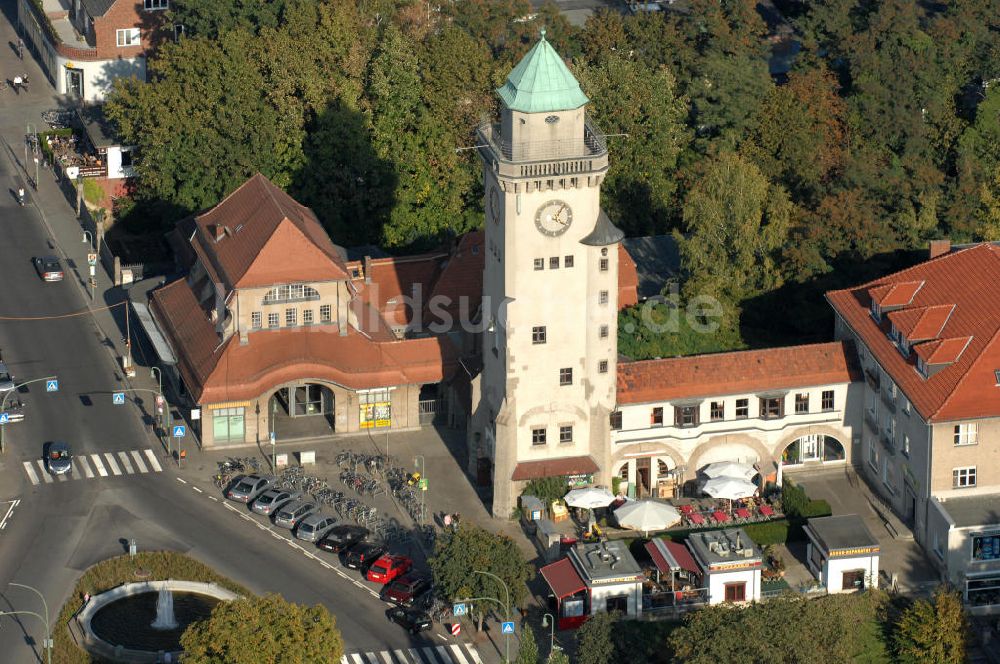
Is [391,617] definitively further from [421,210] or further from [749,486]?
[421,210]

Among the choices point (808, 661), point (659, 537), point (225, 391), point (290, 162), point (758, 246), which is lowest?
point (808, 661)

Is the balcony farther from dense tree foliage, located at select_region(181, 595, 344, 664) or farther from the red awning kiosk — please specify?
dense tree foliage, located at select_region(181, 595, 344, 664)

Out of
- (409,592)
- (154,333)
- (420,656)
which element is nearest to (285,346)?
(154,333)

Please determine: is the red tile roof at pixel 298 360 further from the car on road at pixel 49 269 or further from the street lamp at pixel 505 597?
the street lamp at pixel 505 597

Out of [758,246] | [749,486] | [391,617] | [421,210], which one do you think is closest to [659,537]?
[749,486]

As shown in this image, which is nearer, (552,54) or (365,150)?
(552,54)
